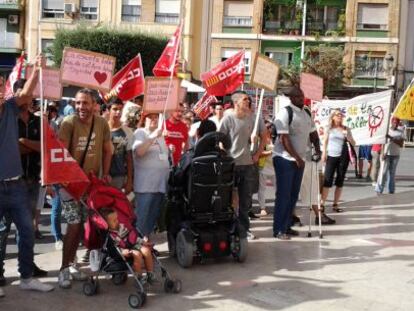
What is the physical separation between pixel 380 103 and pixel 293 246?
5412 millimetres

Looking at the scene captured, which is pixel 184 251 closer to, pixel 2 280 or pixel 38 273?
pixel 38 273

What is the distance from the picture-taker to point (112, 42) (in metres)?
33.3

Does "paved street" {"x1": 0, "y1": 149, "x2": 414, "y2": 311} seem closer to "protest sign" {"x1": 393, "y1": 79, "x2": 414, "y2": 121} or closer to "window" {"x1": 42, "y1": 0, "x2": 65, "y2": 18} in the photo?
"protest sign" {"x1": 393, "y1": 79, "x2": 414, "y2": 121}

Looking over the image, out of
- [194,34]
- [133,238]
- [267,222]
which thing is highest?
[194,34]

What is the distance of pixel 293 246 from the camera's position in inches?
286

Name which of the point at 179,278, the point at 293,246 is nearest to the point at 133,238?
the point at 179,278

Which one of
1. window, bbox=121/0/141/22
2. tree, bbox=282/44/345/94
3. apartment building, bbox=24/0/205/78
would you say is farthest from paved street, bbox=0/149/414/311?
window, bbox=121/0/141/22

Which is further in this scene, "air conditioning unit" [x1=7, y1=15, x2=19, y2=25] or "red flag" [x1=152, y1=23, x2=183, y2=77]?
"air conditioning unit" [x1=7, y1=15, x2=19, y2=25]

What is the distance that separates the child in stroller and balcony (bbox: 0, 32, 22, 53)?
36.0 meters

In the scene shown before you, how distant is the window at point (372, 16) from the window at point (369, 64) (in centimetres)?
167

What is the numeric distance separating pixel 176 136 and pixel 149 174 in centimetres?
206

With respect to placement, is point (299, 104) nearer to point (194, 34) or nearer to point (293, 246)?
point (293, 246)

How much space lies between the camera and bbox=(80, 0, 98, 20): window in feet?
125

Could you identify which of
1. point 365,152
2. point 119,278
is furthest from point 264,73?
point 365,152
